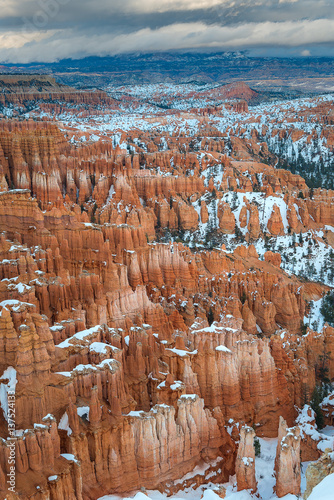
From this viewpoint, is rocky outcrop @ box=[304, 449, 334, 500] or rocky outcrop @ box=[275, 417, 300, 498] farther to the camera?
rocky outcrop @ box=[275, 417, 300, 498]

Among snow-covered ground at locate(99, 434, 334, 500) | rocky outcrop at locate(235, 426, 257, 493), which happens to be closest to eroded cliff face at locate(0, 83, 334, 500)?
rocky outcrop at locate(235, 426, 257, 493)

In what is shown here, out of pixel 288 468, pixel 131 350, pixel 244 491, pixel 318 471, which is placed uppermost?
pixel 131 350

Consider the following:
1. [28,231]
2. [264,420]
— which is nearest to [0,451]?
[264,420]

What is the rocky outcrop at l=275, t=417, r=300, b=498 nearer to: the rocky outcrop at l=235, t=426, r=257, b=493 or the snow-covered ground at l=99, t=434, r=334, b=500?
the snow-covered ground at l=99, t=434, r=334, b=500

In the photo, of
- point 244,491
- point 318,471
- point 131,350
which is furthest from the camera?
point 131,350

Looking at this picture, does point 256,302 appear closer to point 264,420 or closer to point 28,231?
point 264,420

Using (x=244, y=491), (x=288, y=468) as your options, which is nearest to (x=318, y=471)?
(x=288, y=468)

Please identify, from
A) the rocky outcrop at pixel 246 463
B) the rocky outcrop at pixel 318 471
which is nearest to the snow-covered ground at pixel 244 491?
the rocky outcrop at pixel 246 463

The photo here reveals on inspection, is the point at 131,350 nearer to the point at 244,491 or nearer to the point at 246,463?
the point at 246,463

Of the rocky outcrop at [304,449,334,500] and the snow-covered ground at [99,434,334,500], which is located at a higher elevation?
the rocky outcrop at [304,449,334,500]
